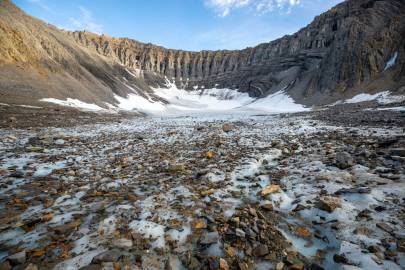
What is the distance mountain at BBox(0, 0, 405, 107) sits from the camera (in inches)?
1497

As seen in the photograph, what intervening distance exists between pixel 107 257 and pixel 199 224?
1.66 m

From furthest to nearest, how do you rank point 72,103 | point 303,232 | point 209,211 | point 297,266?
1. point 72,103
2. point 209,211
3. point 303,232
4. point 297,266

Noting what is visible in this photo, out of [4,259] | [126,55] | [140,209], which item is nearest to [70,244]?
[4,259]

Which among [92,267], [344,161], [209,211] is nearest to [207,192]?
[209,211]

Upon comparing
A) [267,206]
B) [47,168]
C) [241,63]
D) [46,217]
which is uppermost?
[241,63]

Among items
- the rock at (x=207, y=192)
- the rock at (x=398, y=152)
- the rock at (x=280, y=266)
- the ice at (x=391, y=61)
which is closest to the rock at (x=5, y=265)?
the rock at (x=207, y=192)

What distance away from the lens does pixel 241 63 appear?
126562mm

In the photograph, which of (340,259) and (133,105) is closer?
(340,259)

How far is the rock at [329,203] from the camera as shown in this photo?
4605mm

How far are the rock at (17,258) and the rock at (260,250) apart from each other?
11.0 feet

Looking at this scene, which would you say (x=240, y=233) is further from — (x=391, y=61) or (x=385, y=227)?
(x=391, y=61)

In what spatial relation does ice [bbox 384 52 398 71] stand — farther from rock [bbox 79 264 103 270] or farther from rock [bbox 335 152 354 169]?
rock [bbox 79 264 103 270]

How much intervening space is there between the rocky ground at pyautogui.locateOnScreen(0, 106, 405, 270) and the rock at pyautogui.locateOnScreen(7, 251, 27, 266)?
0.02m

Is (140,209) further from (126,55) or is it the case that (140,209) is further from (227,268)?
(126,55)
